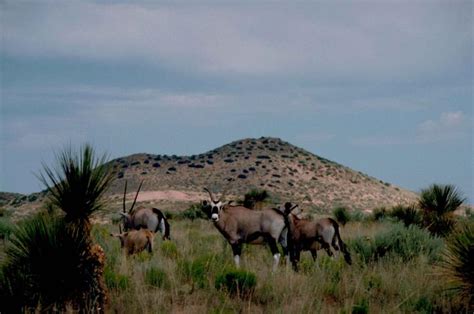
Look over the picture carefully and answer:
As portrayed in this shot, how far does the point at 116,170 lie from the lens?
25.6ft

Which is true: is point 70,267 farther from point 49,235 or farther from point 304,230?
point 304,230

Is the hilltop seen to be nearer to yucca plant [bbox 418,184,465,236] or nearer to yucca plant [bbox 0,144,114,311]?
yucca plant [bbox 418,184,465,236]

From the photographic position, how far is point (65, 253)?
25.2 ft

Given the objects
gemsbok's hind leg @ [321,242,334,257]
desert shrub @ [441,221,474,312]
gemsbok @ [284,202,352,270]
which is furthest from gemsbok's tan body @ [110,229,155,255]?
desert shrub @ [441,221,474,312]

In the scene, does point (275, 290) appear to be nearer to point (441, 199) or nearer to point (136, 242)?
point (136, 242)

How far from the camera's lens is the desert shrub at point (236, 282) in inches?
371

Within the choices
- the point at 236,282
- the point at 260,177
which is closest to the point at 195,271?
the point at 236,282

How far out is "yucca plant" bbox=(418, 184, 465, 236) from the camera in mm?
19156

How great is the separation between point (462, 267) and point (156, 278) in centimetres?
453

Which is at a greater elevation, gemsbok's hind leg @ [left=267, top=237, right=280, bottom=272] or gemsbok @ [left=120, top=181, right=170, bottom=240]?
gemsbok @ [left=120, top=181, right=170, bottom=240]

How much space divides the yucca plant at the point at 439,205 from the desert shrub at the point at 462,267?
32.9 ft

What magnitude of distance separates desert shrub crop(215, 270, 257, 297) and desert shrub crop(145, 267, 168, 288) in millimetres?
865

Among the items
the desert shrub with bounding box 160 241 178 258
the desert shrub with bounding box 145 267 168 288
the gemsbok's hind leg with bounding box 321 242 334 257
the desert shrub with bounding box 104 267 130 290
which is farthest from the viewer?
the desert shrub with bounding box 160 241 178 258

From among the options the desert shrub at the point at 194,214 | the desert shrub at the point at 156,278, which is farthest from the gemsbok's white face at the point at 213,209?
the desert shrub at the point at 194,214
